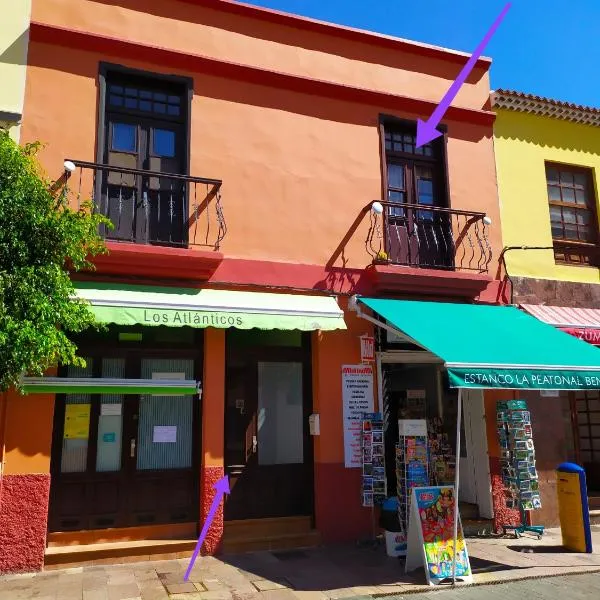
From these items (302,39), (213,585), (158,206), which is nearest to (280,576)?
(213,585)

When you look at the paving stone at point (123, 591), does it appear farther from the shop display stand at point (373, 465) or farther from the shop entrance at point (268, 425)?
the shop display stand at point (373, 465)

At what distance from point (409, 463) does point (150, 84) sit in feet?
21.8

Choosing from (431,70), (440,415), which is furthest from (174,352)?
(431,70)

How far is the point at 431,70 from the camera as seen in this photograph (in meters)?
10.4

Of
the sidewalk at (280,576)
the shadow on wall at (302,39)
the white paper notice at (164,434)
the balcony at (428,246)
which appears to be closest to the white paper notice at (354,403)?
the sidewalk at (280,576)

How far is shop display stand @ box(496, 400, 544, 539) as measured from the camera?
8.54 meters

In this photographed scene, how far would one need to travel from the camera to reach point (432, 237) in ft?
32.3

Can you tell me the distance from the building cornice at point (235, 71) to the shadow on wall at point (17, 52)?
115mm

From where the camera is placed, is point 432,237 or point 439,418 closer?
point 432,237

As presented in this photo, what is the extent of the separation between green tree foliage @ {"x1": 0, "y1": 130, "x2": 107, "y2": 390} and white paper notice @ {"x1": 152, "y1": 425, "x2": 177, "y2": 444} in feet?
7.20

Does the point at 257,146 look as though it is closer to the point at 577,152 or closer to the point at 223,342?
the point at 223,342

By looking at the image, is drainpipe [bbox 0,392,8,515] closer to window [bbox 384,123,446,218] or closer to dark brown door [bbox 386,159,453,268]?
dark brown door [bbox 386,159,453,268]

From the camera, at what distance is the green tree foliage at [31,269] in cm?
518

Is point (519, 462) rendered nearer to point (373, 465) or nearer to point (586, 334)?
point (373, 465)
